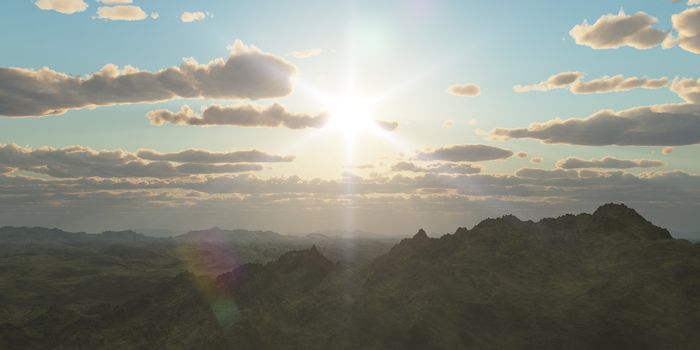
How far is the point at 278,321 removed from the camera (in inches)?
2435

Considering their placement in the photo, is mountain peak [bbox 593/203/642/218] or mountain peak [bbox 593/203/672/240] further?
mountain peak [bbox 593/203/642/218]

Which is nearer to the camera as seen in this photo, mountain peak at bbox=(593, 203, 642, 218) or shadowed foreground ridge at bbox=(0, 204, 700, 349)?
shadowed foreground ridge at bbox=(0, 204, 700, 349)

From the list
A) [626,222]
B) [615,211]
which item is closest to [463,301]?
[626,222]

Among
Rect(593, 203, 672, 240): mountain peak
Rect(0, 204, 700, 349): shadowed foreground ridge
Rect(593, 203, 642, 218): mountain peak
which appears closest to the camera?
Rect(0, 204, 700, 349): shadowed foreground ridge

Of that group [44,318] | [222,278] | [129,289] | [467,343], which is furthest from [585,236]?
[129,289]

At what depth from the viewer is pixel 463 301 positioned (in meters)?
57.8

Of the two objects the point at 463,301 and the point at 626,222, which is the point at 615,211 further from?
the point at 463,301

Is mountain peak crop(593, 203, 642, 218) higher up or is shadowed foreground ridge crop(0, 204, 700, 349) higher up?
mountain peak crop(593, 203, 642, 218)

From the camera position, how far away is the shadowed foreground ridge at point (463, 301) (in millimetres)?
50656

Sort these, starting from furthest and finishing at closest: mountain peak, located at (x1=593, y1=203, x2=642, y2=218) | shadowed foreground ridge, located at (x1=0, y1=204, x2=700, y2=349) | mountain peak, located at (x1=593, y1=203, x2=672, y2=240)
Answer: mountain peak, located at (x1=593, y1=203, x2=642, y2=218), mountain peak, located at (x1=593, y1=203, x2=672, y2=240), shadowed foreground ridge, located at (x1=0, y1=204, x2=700, y2=349)

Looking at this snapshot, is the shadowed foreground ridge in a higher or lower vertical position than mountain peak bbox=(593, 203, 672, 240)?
lower

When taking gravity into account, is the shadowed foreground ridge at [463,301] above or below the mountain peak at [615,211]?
below

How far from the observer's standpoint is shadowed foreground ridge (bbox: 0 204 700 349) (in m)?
50.7

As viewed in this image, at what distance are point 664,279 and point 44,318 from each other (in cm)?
10131
